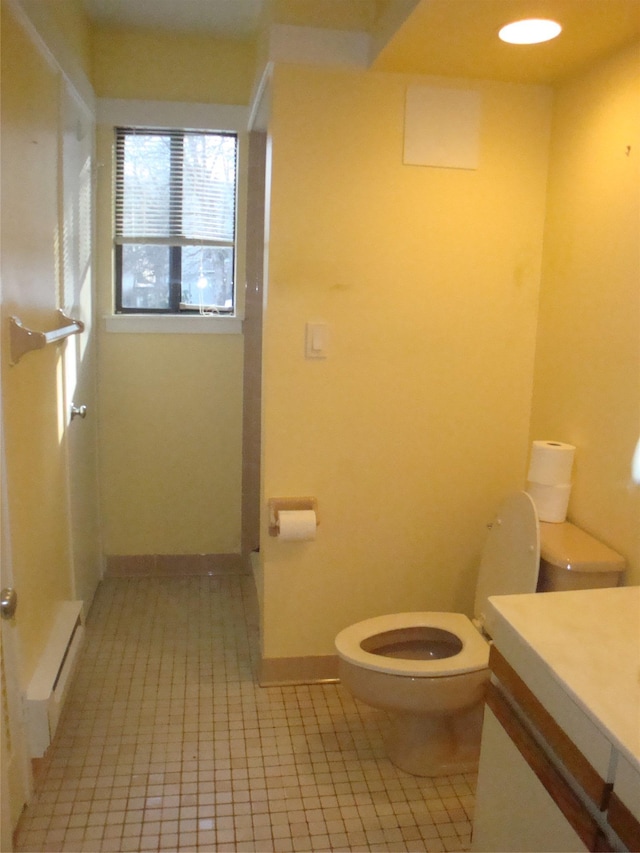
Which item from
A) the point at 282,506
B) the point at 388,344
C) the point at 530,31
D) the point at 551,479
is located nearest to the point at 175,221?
the point at 388,344

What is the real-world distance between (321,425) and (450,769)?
3.81ft

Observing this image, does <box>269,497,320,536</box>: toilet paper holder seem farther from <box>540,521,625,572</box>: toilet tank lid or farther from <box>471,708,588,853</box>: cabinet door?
<box>471,708,588,853</box>: cabinet door

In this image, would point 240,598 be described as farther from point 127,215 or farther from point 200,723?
point 127,215

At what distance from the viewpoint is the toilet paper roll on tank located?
2086 millimetres

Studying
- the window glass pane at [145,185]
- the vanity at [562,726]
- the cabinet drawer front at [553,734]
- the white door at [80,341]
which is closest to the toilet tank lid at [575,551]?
the vanity at [562,726]

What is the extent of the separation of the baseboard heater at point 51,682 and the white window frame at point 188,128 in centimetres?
135

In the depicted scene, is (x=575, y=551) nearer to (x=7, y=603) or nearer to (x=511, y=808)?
(x=511, y=808)

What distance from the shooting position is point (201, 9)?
106 inches

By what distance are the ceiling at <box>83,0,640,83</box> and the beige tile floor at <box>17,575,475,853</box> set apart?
7.03 ft

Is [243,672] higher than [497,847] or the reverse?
the reverse

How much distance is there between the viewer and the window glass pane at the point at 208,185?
312cm

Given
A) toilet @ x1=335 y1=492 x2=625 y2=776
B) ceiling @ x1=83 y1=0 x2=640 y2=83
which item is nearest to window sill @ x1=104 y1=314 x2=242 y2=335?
ceiling @ x1=83 y1=0 x2=640 y2=83

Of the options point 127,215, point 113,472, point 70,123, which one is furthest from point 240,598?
point 70,123

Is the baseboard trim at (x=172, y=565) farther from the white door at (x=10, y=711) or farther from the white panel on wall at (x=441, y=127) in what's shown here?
the white panel on wall at (x=441, y=127)
